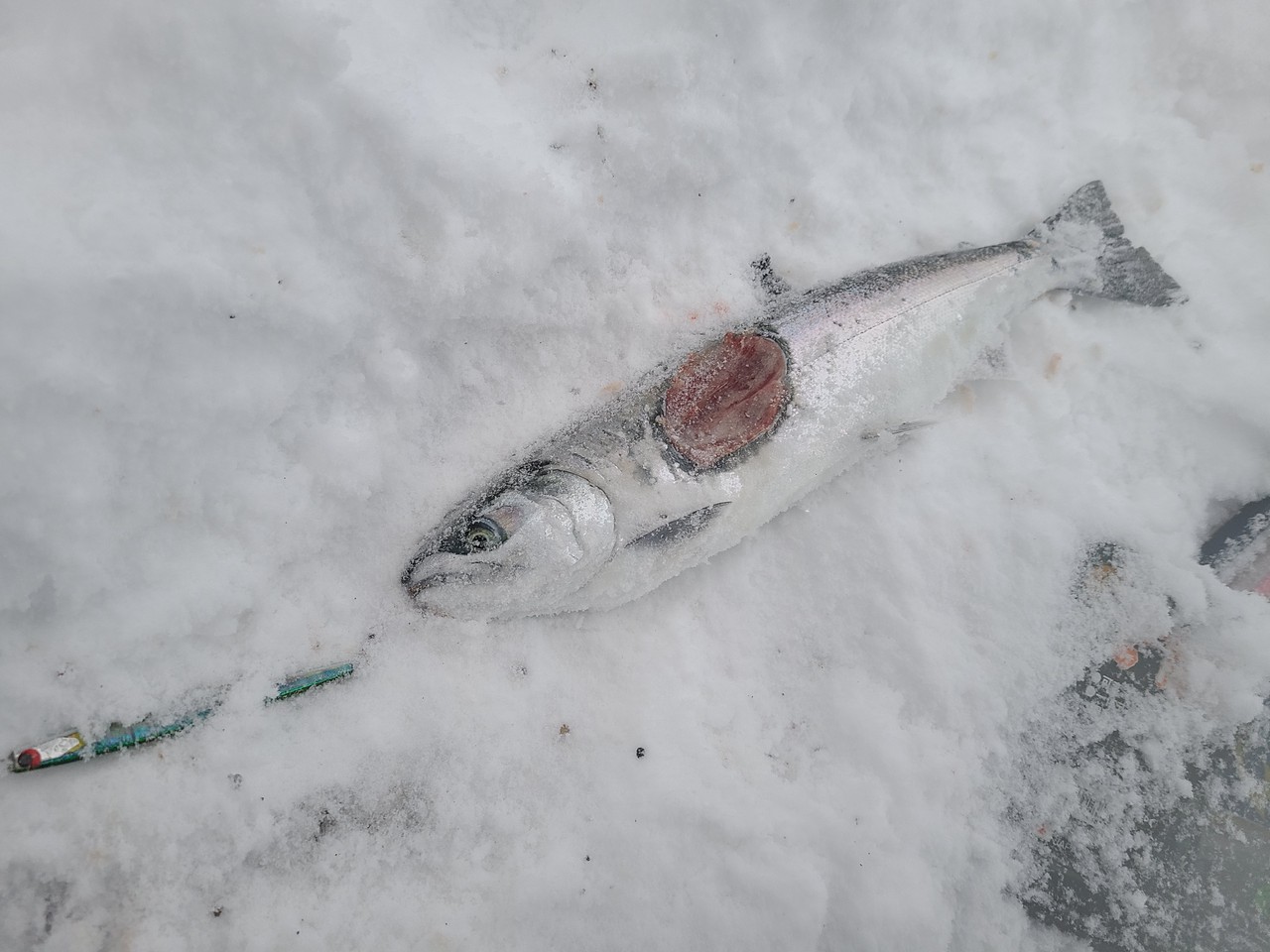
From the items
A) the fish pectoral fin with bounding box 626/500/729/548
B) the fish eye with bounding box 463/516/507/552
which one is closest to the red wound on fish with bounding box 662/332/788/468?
the fish pectoral fin with bounding box 626/500/729/548

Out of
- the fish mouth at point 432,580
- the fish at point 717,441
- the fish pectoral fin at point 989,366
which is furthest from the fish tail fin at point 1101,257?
the fish mouth at point 432,580

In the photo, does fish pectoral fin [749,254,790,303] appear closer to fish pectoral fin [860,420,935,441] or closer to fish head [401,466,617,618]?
fish pectoral fin [860,420,935,441]

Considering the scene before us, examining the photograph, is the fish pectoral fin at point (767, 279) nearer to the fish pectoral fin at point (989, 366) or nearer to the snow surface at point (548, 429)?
the snow surface at point (548, 429)

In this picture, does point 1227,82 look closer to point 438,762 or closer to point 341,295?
point 341,295

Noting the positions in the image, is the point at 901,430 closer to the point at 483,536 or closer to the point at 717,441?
the point at 717,441

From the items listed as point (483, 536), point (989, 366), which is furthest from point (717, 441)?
point (989, 366)

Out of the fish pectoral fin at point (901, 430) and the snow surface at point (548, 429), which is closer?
the snow surface at point (548, 429)

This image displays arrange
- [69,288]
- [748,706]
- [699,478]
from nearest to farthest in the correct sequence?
[69,288], [699,478], [748,706]

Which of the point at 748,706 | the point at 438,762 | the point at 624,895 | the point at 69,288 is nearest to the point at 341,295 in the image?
the point at 69,288
